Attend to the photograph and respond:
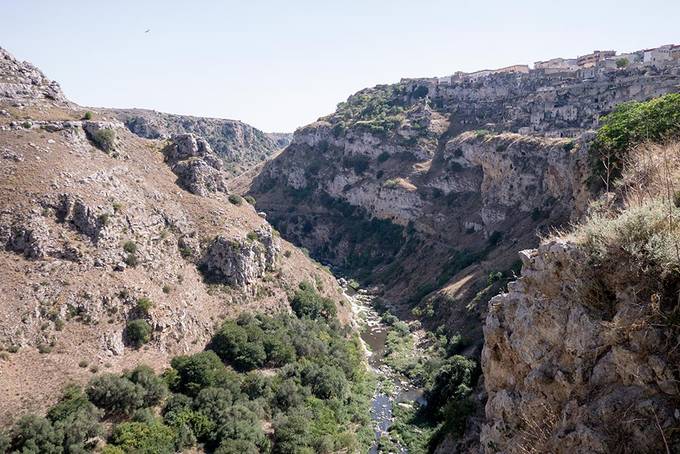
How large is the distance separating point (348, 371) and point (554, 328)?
117 ft

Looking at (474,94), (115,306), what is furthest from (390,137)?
(115,306)

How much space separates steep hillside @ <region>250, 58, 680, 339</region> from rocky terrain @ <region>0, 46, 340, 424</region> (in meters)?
25.9

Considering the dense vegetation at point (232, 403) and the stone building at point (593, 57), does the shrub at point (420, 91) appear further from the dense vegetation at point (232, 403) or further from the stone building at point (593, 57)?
the dense vegetation at point (232, 403)

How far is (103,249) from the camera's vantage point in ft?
135

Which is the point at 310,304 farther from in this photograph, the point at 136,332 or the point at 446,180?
the point at 446,180

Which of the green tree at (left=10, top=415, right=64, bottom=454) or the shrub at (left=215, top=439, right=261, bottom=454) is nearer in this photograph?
the green tree at (left=10, top=415, right=64, bottom=454)

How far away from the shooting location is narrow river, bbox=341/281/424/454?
41.3m

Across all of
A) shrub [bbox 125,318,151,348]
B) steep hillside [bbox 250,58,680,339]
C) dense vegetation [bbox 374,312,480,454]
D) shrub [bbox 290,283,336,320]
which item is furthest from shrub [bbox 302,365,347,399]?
steep hillside [bbox 250,58,680,339]

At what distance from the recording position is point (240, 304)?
48688 mm

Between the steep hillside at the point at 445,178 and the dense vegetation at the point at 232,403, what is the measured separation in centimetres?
2023

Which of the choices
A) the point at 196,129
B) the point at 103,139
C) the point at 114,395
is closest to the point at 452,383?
the point at 114,395

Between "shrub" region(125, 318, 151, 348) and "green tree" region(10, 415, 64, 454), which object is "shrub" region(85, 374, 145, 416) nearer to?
"green tree" region(10, 415, 64, 454)

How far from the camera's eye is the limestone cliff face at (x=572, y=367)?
388 inches

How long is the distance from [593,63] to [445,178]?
47.5m
